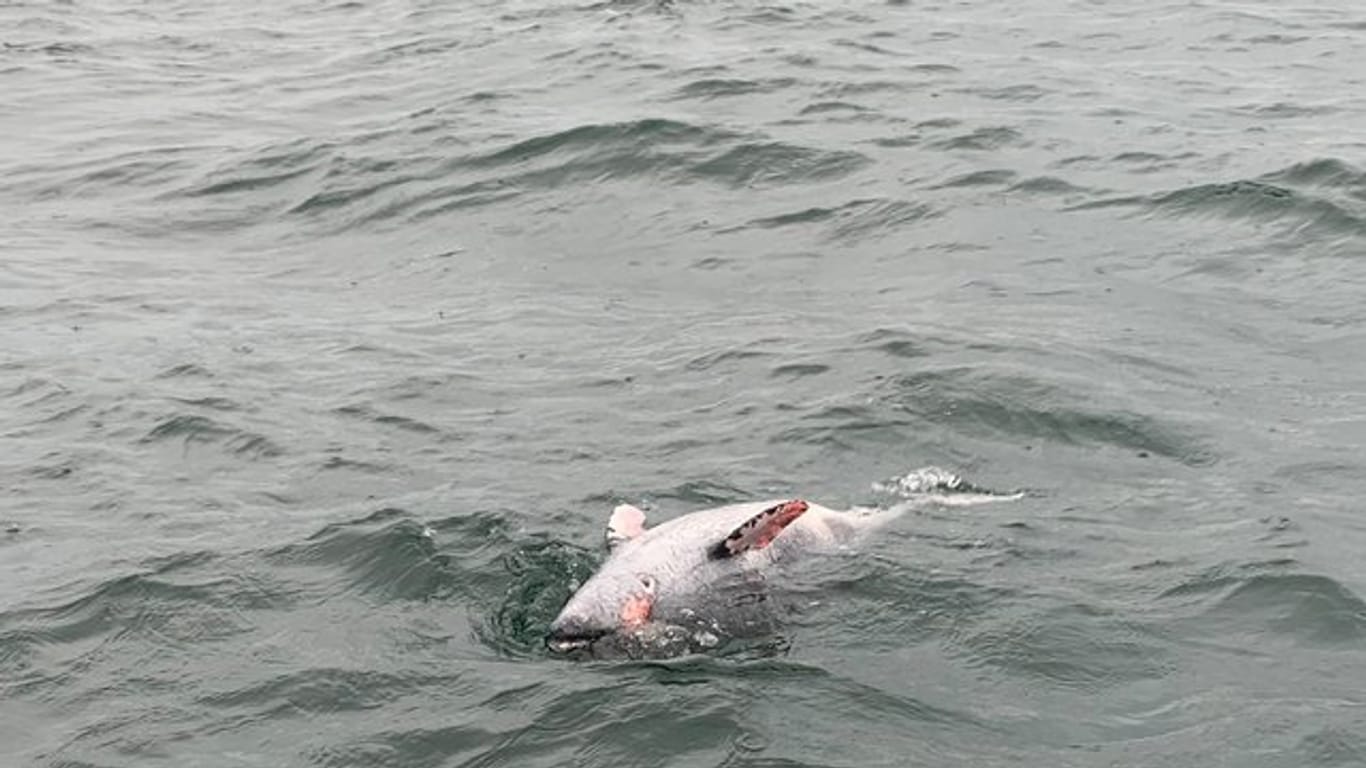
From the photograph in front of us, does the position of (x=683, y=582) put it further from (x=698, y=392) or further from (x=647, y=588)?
(x=698, y=392)

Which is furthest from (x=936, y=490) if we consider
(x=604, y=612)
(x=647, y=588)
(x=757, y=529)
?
(x=604, y=612)

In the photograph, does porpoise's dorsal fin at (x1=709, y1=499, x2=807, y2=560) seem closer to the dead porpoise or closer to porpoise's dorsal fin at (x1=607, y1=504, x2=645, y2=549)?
the dead porpoise

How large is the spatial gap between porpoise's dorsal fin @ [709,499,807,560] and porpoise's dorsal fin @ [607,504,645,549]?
0.61 meters

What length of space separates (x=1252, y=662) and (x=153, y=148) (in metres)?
15.2

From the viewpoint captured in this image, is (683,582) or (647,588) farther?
(683,582)

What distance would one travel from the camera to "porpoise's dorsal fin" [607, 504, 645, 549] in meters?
10.4

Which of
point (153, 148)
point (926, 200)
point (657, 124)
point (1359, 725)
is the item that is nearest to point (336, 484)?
point (1359, 725)

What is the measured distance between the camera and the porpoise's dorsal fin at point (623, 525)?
34.1ft

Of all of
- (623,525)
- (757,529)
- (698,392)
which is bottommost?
(698,392)

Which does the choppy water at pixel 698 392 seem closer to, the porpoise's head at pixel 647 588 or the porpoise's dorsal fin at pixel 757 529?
the porpoise's head at pixel 647 588

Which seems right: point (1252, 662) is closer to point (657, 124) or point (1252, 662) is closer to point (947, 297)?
point (947, 297)

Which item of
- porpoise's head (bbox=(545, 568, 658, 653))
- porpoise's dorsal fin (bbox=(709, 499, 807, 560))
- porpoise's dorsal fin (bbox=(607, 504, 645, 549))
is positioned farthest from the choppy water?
porpoise's dorsal fin (bbox=(709, 499, 807, 560))

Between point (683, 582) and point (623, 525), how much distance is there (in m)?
0.82

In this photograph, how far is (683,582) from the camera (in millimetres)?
9789
